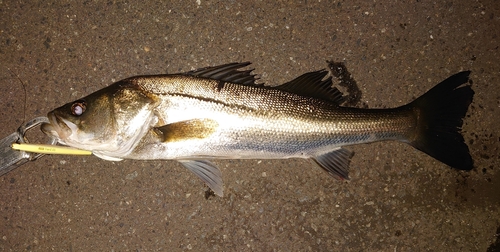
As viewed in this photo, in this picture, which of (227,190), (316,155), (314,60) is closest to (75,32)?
(227,190)

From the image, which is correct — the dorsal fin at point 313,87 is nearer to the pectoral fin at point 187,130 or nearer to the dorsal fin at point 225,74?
the dorsal fin at point 225,74

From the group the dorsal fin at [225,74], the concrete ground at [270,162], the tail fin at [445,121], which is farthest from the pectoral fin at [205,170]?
the tail fin at [445,121]

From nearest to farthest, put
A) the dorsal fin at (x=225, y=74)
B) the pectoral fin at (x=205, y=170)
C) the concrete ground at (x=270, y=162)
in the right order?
1. the dorsal fin at (x=225, y=74)
2. the pectoral fin at (x=205, y=170)
3. the concrete ground at (x=270, y=162)

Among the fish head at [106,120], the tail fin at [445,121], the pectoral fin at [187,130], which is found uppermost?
the fish head at [106,120]

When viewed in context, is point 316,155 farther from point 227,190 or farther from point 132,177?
point 132,177

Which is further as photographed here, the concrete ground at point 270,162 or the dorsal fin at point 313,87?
the concrete ground at point 270,162

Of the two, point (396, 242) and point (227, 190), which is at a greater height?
point (227, 190)

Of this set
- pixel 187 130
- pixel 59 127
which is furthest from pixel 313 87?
pixel 59 127
